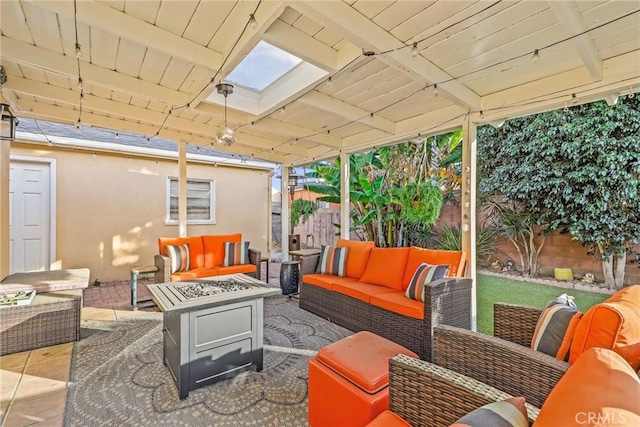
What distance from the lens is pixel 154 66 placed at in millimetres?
3057

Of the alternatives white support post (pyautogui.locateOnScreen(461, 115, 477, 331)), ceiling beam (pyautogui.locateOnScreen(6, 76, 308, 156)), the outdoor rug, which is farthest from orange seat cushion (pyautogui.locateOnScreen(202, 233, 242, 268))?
white support post (pyautogui.locateOnScreen(461, 115, 477, 331))

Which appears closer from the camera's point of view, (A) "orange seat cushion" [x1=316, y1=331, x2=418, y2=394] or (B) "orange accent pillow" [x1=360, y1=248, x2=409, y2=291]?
(A) "orange seat cushion" [x1=316, y1=331, x2=418, y2=394]

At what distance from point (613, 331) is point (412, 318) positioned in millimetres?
1841

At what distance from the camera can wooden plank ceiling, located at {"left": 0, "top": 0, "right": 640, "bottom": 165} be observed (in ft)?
6.84

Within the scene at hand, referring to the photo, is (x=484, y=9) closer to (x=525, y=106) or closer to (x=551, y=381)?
(x=525, y=106)

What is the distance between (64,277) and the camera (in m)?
3.72

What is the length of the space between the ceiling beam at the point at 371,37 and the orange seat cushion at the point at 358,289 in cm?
229

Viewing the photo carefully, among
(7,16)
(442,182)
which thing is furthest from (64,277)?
(442,182)

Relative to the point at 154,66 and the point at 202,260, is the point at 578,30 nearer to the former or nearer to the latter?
the point at 154,66

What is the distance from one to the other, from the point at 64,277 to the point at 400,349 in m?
4.11

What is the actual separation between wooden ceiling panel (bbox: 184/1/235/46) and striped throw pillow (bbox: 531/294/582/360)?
2813 millimetres

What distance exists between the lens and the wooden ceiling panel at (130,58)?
2686mm

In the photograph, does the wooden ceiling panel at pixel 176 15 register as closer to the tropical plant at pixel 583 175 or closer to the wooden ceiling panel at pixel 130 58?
the wooden ceiling panel at pixel 130 58

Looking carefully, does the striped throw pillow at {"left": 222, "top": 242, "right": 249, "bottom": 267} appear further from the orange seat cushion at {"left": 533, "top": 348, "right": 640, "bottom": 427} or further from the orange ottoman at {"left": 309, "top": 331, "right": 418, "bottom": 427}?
the orange seat cushion at {"left": 533, "top": 348, "right": 640, "bottom": 427}
